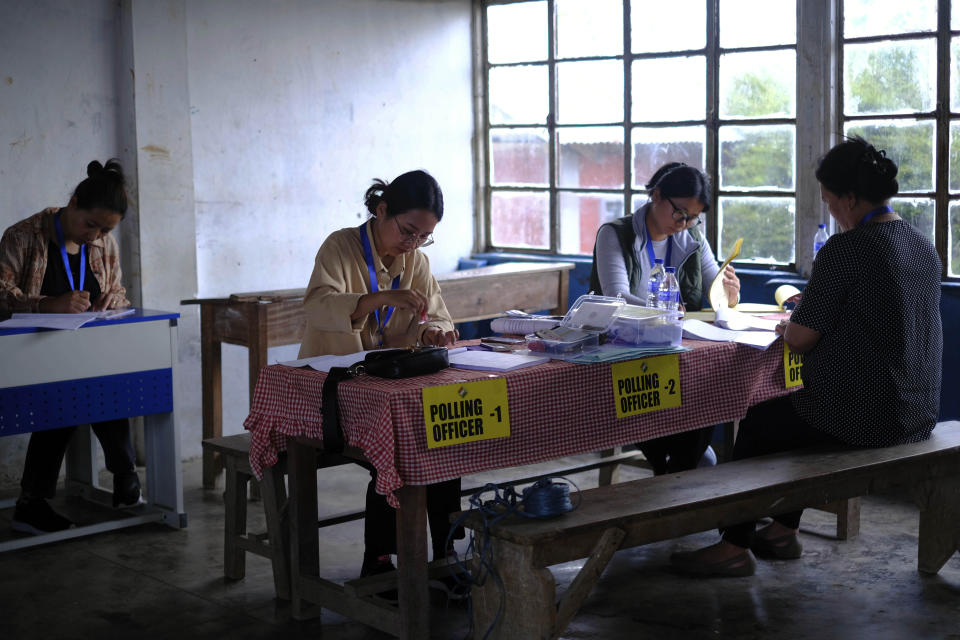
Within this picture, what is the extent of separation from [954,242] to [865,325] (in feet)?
5.70

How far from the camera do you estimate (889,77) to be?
15.6 feet

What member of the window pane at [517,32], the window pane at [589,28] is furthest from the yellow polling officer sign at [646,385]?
the window pane at [517,32]

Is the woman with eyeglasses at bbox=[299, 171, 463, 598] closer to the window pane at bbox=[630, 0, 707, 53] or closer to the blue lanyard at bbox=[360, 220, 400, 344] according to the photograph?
the blue lanyard at bbox=[360, 220, 400, 344]

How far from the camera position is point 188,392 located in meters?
5.34

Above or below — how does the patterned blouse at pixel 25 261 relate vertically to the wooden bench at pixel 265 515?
above

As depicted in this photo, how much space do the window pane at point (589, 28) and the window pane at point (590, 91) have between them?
0.07 metres

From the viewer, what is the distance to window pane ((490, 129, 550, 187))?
6176 millimetres

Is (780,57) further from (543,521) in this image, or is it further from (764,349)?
(543,521)

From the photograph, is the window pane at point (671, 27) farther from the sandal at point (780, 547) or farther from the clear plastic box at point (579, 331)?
the sandal at point (780, 547)

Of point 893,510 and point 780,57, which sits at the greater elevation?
point 780,57

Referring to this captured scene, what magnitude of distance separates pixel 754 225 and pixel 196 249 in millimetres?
2744

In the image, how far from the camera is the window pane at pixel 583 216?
5.89 m

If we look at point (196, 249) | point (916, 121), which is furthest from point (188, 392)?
point (916, 121)

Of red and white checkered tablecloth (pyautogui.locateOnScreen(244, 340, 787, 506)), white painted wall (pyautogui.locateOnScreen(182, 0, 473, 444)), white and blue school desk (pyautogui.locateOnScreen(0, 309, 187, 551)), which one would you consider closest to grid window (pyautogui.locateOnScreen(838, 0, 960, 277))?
red and white checkered tablecloth (pyautogui.locateOnScreen(244, 340, 787, 506))
